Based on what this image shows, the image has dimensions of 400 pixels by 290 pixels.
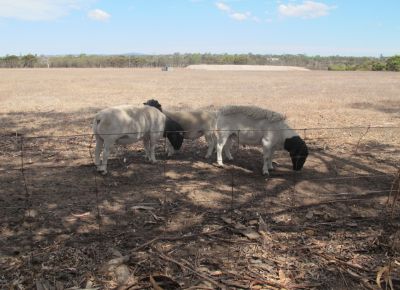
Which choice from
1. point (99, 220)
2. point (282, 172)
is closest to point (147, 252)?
point (99, 220)

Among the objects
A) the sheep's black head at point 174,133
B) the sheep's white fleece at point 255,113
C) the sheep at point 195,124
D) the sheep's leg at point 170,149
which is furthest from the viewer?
the sheep at point 195,124

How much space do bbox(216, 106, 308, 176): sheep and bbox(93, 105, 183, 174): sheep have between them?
1.21 metres

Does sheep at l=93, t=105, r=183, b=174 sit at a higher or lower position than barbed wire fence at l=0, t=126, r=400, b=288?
higher

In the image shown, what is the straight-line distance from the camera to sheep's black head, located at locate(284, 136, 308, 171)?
371 inches

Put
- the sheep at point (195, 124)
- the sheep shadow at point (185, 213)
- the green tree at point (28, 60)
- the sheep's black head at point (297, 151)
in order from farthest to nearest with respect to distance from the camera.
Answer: the green tree at point (28, 60)
the sheep at point (195, 124)
the sheep's black head at point (297, 151)
the sheep shadow at point (185, 213)

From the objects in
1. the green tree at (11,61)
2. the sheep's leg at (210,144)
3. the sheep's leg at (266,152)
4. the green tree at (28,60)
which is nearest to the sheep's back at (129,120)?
the sheep's leg at (210,144)

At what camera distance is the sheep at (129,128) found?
916 cm

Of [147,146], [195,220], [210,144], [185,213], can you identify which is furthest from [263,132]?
[195,220]

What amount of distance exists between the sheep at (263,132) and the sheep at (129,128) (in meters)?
1.21

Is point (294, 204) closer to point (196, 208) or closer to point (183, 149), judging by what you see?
point (196, 208)

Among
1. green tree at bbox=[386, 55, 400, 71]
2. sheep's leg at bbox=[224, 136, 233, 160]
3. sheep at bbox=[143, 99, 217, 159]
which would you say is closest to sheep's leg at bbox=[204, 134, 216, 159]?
sheep at bbox=[143, 99, 217, 159]

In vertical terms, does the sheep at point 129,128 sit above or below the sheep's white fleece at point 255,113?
below

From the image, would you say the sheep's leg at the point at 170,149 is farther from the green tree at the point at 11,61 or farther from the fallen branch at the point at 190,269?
the green tree at the point at 11,61

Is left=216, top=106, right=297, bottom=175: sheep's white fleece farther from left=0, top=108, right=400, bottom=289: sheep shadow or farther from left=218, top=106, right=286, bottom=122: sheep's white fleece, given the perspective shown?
left=0, top=108, right=400, bottom=289: sheep shadow
